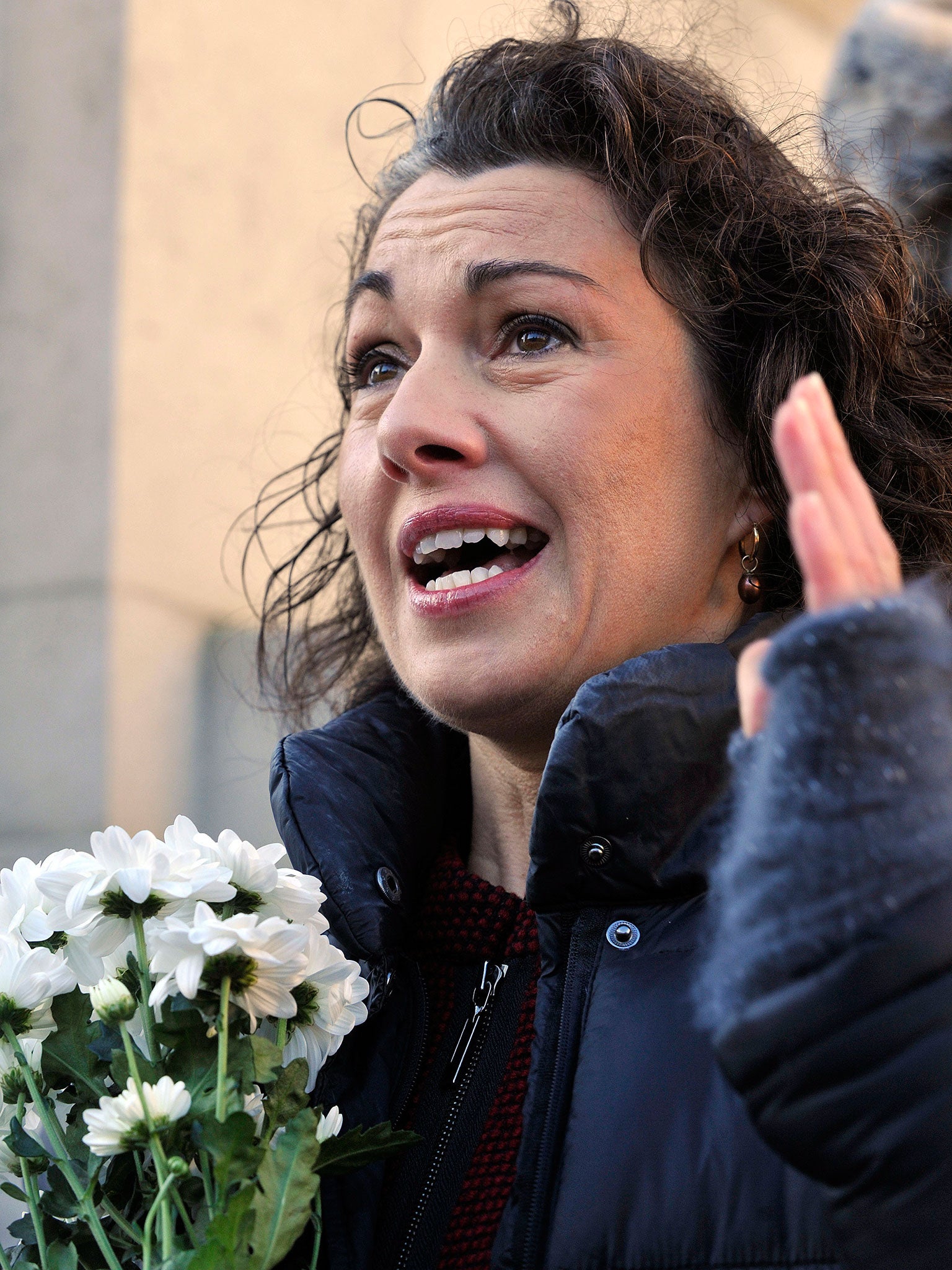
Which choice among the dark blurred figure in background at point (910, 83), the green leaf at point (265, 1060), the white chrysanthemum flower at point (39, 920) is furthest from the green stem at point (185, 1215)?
the dark blurred figure in background at point (910, 83)

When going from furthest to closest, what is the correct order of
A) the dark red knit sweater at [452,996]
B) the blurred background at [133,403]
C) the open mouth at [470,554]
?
the blurred background at [133,403]
the open mouth at [470,554]
the dark red knit sweater at [452,996]

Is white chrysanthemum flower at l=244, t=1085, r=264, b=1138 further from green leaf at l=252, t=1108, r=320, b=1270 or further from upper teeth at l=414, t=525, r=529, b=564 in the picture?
upper teeth at l=414, t=525, r=529, b=564

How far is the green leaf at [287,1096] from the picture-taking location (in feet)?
3.85

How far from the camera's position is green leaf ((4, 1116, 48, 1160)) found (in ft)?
3.88

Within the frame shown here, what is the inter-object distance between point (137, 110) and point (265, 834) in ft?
5.86

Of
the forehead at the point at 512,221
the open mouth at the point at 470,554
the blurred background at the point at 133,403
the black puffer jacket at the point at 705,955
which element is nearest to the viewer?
the black puffer jacket at the point at 705,955

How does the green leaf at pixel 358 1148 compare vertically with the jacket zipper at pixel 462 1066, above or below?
above

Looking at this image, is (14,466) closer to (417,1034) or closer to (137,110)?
(137,110)

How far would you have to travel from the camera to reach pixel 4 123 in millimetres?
3584

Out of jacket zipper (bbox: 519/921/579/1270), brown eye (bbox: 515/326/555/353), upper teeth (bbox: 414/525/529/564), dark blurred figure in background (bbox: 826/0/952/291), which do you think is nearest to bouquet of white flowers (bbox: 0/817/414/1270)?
jacket zipper (bbox: 519/921/579/1270)

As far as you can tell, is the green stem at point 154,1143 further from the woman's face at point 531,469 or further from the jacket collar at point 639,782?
the woman's face at point 531,469

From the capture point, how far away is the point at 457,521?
1.65 m

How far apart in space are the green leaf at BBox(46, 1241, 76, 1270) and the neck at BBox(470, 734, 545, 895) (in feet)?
2.41

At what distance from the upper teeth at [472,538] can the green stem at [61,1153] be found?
0.72 meters
